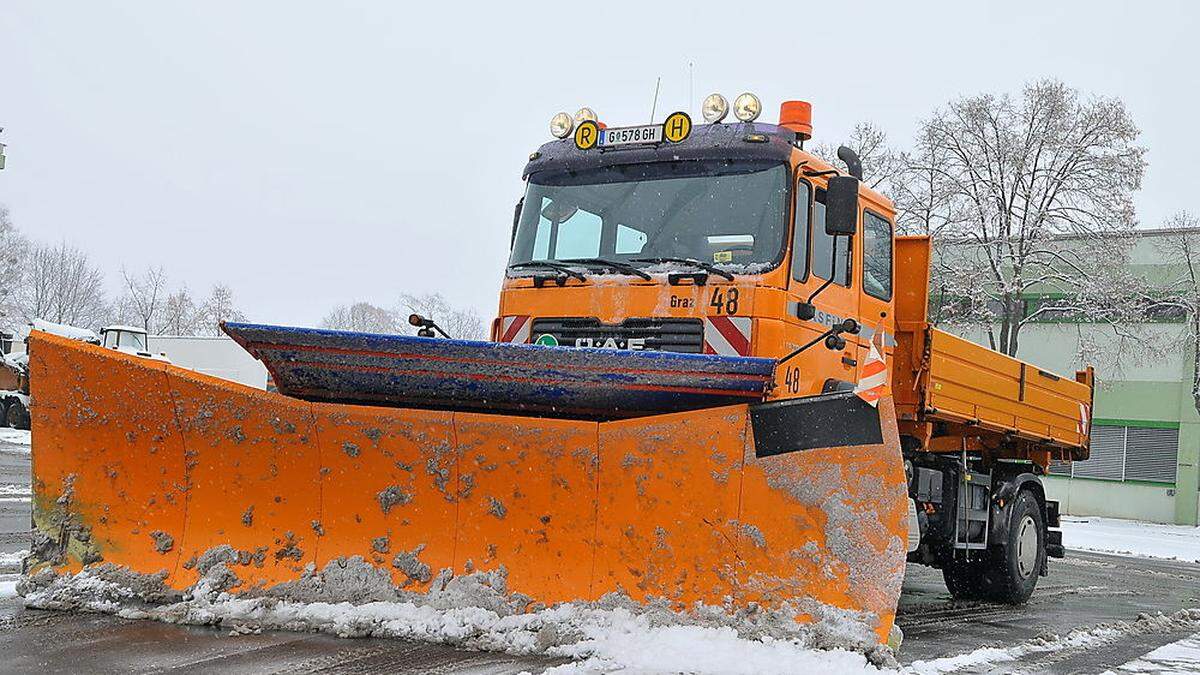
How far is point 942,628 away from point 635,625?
3332 mm

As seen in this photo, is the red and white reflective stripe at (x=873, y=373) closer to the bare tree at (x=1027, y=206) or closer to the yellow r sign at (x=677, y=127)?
the yellow r sign at (x=677, y=127)

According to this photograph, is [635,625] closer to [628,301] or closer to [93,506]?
[628,301]

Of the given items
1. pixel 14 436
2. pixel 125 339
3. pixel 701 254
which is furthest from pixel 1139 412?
pixel 14 436

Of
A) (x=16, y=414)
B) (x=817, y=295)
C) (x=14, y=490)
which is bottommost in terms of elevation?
(x=14, y=490)

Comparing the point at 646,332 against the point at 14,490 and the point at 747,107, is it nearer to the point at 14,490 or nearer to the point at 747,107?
the point at 747,107

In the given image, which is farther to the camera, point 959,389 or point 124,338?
point 124,338

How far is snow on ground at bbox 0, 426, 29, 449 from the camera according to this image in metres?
23.9

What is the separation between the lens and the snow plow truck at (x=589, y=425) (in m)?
5.11

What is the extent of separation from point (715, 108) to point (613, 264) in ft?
4.09

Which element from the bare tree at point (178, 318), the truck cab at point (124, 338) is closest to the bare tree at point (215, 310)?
the bare tree at point (178, 318)

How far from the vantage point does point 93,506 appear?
5812mm

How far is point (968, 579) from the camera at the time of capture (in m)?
9.36

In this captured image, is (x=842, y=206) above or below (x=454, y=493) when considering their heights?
above

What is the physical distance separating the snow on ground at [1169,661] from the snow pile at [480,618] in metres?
2.34
